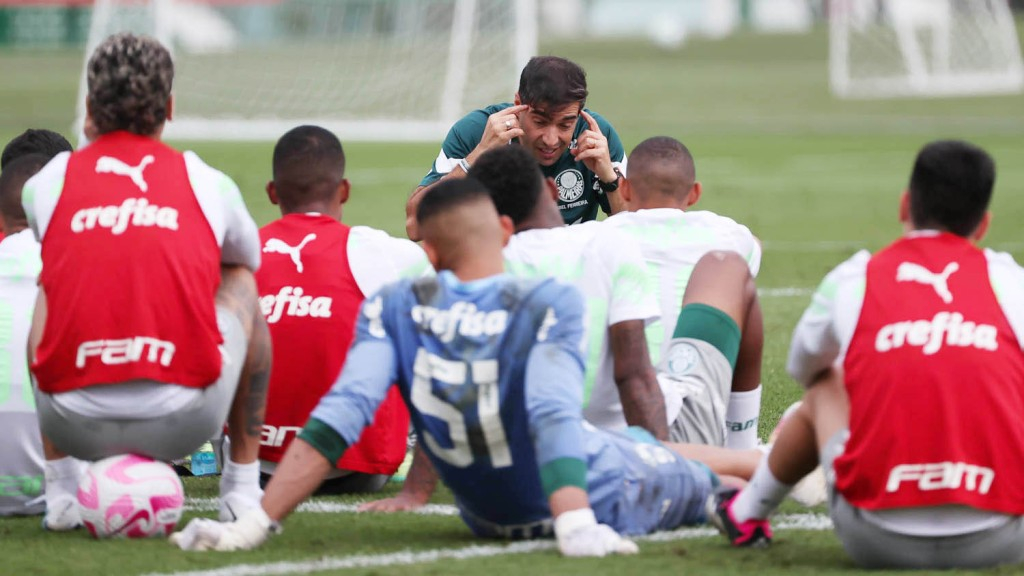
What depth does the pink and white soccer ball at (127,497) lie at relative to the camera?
16.5ft

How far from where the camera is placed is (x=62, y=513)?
17.4 feet

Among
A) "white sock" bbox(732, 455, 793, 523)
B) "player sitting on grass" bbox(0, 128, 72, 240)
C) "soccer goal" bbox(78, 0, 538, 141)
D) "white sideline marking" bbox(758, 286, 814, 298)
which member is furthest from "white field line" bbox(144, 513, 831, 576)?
"soccer goal" bbox(78, 0, 538, 141)

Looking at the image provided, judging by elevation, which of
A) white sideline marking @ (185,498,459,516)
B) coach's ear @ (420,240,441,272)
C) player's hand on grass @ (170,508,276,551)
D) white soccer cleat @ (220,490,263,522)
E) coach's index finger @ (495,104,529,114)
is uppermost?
coach's index finger @ (495,104,529,114)

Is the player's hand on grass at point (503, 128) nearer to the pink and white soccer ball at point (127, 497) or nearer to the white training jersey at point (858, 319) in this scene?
the pink and white soccer ball at point (127, 497)

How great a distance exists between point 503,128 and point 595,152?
18.5 inches

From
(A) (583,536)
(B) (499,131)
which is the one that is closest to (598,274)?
(A) (583,536)

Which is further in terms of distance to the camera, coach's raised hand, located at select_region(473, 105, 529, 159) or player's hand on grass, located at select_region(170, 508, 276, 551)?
coach's raised hand, located at select_region(473, 105, 529, 159)

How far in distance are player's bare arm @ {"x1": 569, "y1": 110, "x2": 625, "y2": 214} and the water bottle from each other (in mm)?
2254

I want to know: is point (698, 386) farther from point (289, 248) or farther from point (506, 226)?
point (289, 248)

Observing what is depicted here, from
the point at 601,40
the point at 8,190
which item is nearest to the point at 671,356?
the point at 8,190

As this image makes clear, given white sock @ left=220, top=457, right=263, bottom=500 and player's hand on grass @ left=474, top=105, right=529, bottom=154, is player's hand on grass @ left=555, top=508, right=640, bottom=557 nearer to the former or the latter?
white sock @ left=220, top=457, right=263, bottom=500

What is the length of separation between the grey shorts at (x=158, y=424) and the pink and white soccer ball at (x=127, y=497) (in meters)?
0.05

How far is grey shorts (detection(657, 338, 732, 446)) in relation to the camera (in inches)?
232

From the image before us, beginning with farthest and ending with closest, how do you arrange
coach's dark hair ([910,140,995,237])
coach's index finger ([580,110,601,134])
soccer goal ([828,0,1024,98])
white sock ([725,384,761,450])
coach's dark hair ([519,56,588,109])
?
1. soccer goal ([828,0,1024,98])
2. coach's index finger ([580,110,601,134])
3. coach's dark hair ([519,56,588,109])
4. white sock ([725,384,761,450])
5. coach's dark hair ([910,140,995,237])
